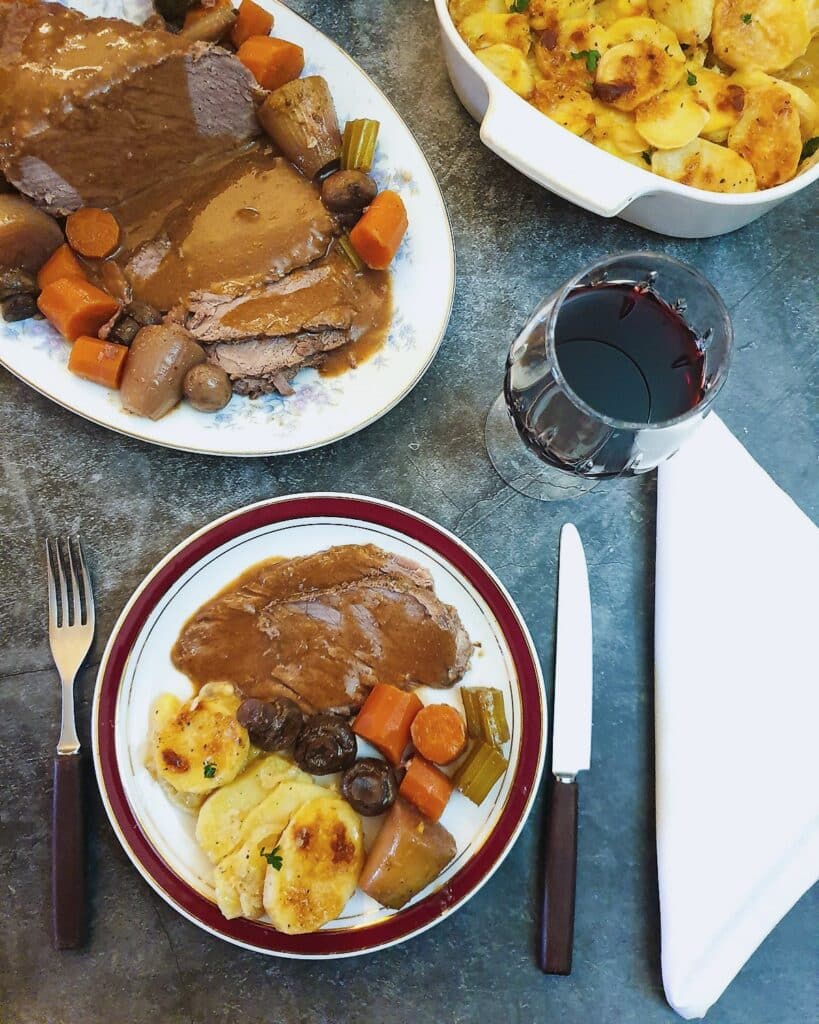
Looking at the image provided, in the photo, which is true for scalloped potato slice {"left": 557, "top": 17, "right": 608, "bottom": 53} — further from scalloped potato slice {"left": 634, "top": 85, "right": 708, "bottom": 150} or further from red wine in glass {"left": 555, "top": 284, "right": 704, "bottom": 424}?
red wine in glass {"left": 555, "top": 284, "right": 704, "bottom": 424}

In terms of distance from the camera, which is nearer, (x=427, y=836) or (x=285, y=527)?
(x=427, y=836)

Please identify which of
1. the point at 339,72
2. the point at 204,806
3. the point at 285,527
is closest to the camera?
the point at 204,806

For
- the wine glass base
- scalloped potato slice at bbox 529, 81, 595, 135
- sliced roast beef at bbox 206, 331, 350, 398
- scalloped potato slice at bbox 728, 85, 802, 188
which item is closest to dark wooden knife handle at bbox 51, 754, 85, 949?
sliced roast beef at bbox 206, 331, 350, 398

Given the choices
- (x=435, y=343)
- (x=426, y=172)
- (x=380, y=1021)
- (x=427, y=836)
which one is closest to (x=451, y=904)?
(x=427, y=836)

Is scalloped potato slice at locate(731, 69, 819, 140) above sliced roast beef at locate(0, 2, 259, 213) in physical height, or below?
above

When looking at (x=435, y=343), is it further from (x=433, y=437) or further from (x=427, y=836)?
(x=427, y=836)
